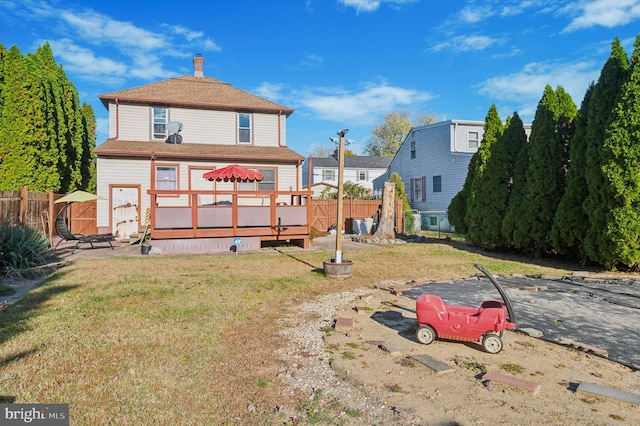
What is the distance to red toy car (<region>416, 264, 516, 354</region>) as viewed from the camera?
12.7 ft

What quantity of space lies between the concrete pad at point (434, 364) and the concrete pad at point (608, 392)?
0.95 m

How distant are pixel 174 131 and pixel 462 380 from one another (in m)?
15.4

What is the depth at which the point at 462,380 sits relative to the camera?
319cm

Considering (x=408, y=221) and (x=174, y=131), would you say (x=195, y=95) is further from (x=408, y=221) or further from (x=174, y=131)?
(x=408, y=221)

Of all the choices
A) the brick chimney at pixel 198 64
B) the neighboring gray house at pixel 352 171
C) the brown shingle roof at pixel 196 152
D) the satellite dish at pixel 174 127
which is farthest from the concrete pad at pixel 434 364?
the neighboring gray house at pixel 352 171

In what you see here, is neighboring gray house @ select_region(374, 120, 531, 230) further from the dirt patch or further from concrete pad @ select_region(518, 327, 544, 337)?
the dirt patch

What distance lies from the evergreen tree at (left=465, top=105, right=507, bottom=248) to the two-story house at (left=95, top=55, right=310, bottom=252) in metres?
5.70

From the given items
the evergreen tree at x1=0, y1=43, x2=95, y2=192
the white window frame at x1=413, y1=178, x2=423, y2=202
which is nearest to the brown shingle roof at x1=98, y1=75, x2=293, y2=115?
the evergreen tree at x1=0, y1=43, x2=95, y2=192

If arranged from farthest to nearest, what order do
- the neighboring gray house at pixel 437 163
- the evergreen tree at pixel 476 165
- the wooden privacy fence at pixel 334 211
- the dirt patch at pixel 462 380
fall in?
the neighboring gray house at pixel 437 163 < the wooden privacy fence at pixel 334 211 < the evergreen tree at pixel 476 165 < the dirt patch at pixel 462 380

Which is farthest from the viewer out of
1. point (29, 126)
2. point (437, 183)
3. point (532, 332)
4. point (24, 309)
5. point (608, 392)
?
point (437, 183)

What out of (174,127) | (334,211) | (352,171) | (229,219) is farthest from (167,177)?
(352,171)

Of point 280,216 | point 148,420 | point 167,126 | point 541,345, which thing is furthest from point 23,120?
point 541,345

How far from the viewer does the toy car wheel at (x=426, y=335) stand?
4.09 metres

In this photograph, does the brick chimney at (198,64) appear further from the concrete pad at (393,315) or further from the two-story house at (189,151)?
the concrete pad at (393,315)
